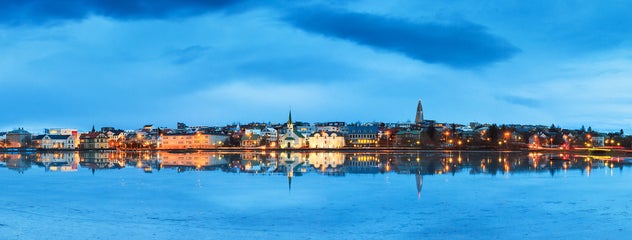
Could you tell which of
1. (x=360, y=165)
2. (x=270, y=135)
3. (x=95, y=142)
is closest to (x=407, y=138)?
(x=270, y=135)

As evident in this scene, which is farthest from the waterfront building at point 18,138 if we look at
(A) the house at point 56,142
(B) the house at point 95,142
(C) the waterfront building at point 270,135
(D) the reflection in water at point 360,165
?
(D) the reflection in water at point 360,165

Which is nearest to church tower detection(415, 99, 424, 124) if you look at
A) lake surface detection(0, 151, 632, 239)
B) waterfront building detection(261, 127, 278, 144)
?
waterfront building detection(261, 127, 278, 144)

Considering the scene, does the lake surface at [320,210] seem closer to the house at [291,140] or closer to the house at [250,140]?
the house at [291,140]

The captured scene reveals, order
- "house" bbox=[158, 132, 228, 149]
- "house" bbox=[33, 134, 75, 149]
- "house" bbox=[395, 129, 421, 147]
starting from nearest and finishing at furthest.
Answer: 1. "house" bbox=[395, 129, 421, 147]
2. "house" bbox=[158, 132, 228, 149]
3. "house" bbox=[33, 134, 75, 149]

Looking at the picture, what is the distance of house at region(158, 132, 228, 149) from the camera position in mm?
111500

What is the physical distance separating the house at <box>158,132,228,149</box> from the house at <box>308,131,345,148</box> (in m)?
17.7

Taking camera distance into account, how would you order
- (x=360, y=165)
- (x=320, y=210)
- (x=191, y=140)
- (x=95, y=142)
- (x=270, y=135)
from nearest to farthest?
(x=320, y=210) → (x=360, y=165) → (x=191, y=140) → (x=95, y=142) → (x=270, y=135)

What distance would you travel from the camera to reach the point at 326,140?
101375mm

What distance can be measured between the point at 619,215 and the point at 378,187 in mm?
7729

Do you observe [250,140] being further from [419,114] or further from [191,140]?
[419,114]

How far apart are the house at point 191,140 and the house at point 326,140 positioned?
17.7 m

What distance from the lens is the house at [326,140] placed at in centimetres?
10044

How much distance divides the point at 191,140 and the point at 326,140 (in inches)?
1105

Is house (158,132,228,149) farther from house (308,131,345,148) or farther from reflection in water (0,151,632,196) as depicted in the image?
reflection in water (0,151,632,196)
